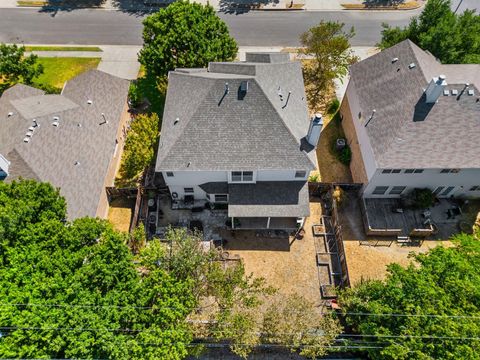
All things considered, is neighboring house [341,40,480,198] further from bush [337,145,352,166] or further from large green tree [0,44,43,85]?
large green tree [0,44,43,85]

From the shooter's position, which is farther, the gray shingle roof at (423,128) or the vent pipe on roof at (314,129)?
the gray shingle roof at (423,128)

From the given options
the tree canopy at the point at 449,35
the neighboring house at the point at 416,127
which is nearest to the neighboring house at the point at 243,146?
the neighboring house at the point at 416,127

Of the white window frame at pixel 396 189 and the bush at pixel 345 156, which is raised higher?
the bush at pixel 345 156

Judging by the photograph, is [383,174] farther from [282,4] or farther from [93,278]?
[282,4]

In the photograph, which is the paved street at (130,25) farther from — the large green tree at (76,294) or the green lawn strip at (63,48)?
the large green tree at (76,294)

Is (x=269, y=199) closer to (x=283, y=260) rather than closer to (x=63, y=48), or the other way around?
(x=283, y=260)

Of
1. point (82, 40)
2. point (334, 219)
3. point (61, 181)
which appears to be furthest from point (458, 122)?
point (82, 40)
